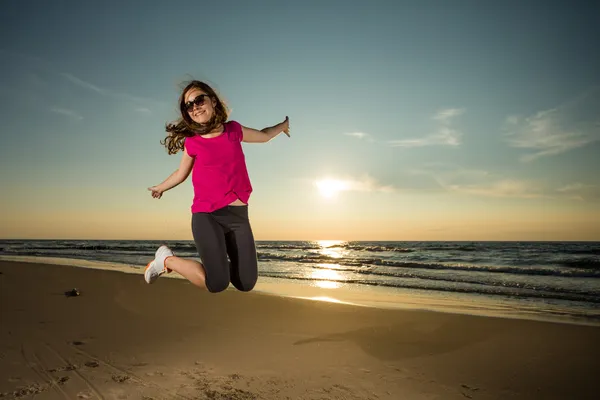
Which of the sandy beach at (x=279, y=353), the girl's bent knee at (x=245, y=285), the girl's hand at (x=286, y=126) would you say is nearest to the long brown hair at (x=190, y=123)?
the girl's hand at (x=286, y=126)

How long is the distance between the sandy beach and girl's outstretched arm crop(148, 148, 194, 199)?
3128 mm

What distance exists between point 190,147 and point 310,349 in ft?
16.2

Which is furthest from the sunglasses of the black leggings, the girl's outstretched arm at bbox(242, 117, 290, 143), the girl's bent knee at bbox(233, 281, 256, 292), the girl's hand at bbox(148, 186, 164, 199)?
the girl's bent knee at bbox(233, 281, 256, 292)

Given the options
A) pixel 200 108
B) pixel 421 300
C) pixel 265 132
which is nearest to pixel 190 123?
pixel 200 108

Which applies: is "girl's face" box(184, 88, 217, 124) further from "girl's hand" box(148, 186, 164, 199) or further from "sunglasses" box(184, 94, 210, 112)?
"girl's hand" box(148, 186, 164, 199)

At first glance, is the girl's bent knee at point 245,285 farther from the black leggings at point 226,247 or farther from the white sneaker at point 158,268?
the white sneaker at point 158,268

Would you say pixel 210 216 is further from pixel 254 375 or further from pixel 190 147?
pixel 254 375

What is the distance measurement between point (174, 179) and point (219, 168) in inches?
18.2

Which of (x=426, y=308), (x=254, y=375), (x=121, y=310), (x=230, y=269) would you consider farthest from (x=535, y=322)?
(x=121, y=310)

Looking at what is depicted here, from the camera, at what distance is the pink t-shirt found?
299 cm

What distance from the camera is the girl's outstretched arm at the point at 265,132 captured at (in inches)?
124

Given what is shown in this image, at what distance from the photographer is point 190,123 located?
3.03 metres

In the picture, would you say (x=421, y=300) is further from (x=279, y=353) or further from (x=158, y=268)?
(x=158, y=268)

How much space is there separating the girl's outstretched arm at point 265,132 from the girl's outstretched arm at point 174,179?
48 centimetres
